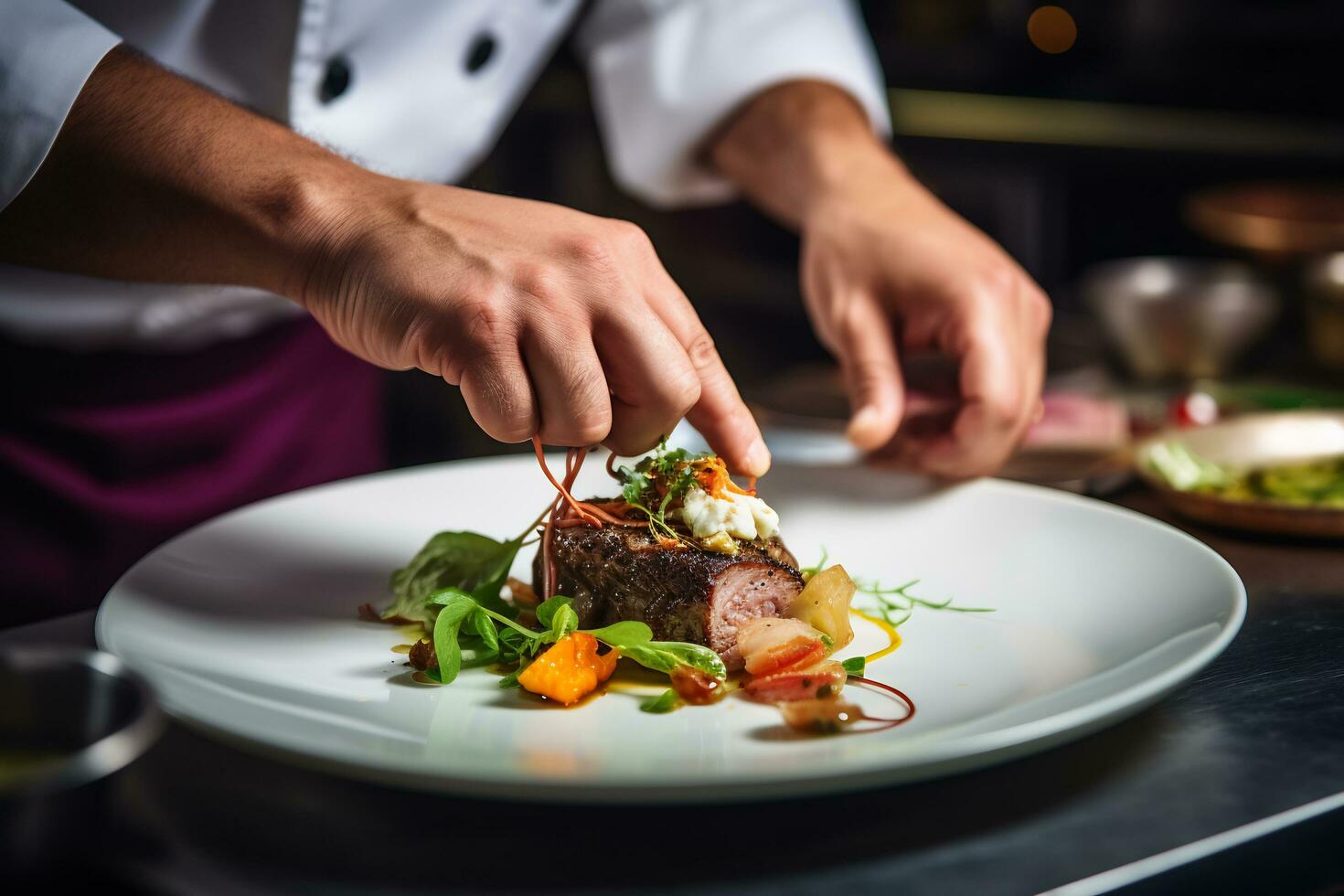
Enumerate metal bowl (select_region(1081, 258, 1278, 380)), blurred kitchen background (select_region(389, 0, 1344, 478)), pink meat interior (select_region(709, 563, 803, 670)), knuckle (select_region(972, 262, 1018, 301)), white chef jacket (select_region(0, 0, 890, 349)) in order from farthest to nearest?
blurred kitchen background (select_region(389, 0, 1344, 478)), metal bowl (select_region(1081, 258, 1278, 380)), knuckle (select_region(972, 262, 1018, 301)), white chef jacket (select_region(0, 0, 890, 349)), pink meat interior (select_region(709, 563, 803, 670))

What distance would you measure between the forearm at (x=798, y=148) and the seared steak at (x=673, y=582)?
0.89m

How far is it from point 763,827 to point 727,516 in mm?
571

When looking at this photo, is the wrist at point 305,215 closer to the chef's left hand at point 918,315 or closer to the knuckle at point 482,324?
the knuckle at point 482,324

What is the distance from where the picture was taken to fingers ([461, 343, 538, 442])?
1294mm

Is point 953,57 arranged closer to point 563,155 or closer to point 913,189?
point 563,155

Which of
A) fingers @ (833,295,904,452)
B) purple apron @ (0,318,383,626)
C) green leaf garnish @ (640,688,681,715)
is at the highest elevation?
fingers @ (833,295,904,452)

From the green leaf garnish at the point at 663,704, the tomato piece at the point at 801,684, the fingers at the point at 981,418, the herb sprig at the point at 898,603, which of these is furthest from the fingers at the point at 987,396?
the green leaf garnish at the point at 663,704

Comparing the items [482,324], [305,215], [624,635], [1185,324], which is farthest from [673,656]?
[1185,324]

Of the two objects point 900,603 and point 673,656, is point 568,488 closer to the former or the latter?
point 673,656

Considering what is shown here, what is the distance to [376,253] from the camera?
132 centimetres

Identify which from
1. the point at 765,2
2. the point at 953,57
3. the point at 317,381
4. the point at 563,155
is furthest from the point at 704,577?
the point at 563,155

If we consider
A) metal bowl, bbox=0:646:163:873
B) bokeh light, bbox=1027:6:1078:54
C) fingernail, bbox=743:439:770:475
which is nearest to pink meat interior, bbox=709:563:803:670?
fingernail, bbox=743:439:770:475

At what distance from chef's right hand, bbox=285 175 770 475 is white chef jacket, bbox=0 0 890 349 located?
1.17ft

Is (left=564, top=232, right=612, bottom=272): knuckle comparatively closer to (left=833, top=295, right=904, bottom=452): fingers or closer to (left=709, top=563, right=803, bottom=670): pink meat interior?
(left=709, top=563, right=803, bottom=670): pink meat interior
